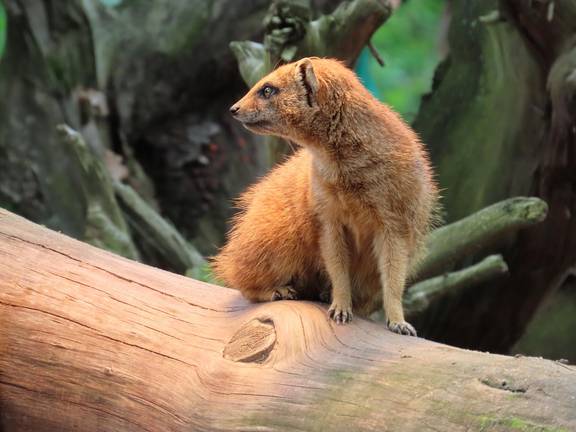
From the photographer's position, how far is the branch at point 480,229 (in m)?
3.93

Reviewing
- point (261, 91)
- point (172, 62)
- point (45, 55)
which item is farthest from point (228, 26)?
point (261, 91)

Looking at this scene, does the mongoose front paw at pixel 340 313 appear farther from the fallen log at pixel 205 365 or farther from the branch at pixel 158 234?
the branch at pixel 158 234

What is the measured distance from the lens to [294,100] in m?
2.97

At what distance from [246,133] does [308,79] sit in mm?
3624

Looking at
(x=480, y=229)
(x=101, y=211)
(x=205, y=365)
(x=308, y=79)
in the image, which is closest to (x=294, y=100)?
(x=308, y=79)

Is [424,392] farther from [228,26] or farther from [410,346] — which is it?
[228,26]

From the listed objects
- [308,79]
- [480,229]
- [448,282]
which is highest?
[308,79]

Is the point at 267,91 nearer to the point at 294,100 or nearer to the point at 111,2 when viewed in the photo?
the point at 294,100

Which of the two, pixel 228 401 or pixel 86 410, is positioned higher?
pixel 228 401

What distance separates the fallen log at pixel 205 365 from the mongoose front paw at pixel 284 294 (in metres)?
0.12

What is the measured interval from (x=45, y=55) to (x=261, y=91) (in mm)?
3231

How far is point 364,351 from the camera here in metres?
2.42

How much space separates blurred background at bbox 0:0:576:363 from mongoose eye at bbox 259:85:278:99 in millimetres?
1029

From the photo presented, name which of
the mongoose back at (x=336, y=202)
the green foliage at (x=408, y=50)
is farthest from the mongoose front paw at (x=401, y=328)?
the green foliage at (x=408, y=50)
